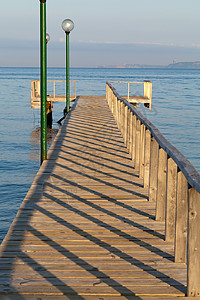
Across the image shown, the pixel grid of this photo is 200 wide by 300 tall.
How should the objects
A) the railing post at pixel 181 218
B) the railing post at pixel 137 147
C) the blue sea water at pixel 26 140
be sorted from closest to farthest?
the railing post at pixel 181 218 → the railing post at pixel 137 147 → the blue sea water at pixel 26 140

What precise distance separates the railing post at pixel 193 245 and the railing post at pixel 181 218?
589mm

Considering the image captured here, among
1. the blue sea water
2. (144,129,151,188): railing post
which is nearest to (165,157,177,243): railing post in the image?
(144,129,151,188): railing post

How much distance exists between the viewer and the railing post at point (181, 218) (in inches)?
173

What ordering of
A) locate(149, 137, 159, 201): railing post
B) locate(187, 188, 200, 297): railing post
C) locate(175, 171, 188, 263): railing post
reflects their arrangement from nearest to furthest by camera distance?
locate(187, 188, 200, 297): railing post < locate(175, 171, 188, 263): railing post < locate(149, 137, 159, 201): railing post

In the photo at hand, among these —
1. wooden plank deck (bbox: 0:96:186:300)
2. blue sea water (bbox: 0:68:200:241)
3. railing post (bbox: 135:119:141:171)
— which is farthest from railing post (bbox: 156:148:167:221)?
blue sea water (bbox: 0:68:200:241)

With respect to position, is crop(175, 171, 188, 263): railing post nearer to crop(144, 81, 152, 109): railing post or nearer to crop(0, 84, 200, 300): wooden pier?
crop(0, 84, 200, 300): wooden pier

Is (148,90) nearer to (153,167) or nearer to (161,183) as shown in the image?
(153,167)

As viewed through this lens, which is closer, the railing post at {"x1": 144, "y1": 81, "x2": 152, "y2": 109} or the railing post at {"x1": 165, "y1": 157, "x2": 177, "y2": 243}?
the railing post at {"x1": 165, "y1": 157, "x2": 177, "y2": 243}

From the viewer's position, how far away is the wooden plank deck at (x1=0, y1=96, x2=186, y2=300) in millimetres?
3918

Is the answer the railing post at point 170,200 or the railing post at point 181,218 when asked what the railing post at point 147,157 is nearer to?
the railing post at point 170,200

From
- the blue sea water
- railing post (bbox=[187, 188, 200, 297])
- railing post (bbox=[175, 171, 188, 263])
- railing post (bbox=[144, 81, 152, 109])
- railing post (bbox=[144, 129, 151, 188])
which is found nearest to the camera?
railing post (bbox=[187, 188, 200, 297])

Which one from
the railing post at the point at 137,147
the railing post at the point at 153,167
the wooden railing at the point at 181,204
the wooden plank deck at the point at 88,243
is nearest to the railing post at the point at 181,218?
the wooden railing at the point at 181,204

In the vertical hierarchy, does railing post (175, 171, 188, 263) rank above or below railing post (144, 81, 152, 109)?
below

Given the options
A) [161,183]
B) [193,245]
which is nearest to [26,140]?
[161,183]
